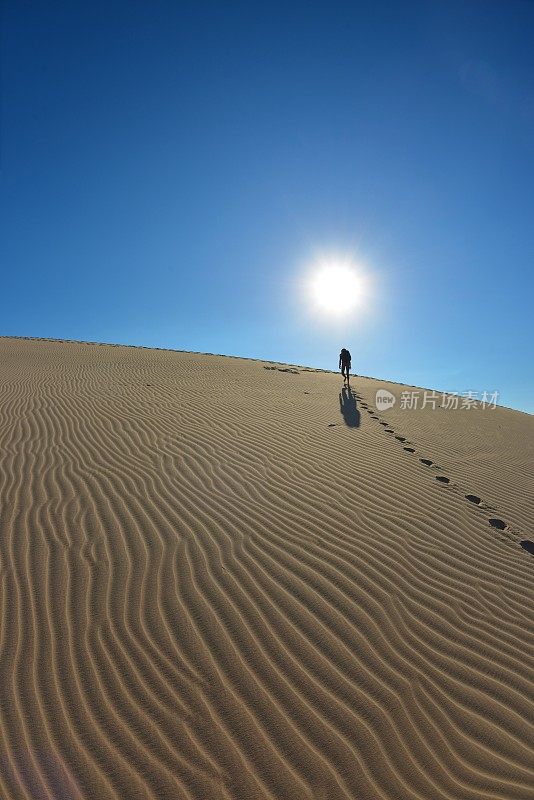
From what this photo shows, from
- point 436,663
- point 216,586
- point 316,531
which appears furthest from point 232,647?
point 316,531

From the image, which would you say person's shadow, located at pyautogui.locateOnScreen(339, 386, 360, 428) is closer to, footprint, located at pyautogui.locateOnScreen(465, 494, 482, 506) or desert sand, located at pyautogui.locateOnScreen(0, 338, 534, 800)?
desert sand, located at pyautogui.locateOnScreen(0, 338, 534, 800)

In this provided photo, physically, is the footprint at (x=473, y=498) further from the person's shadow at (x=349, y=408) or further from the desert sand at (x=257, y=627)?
the person's shadow at (x=349, y=408)

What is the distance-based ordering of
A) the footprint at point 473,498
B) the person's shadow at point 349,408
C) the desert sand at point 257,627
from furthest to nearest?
the person's shadow at point 349,408 < the footprint at point 473,498 < the desert sand at point 257,627

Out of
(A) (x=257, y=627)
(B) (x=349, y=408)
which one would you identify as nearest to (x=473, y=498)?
(A) (x=257, y=627)

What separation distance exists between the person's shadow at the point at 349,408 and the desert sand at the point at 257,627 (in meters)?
3.57

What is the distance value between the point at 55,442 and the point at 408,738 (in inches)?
Answer: 268

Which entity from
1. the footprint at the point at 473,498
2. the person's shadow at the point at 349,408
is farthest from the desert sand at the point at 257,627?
the person's shadow at the point at 349,408

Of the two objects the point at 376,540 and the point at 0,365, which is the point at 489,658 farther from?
the point at 0,365

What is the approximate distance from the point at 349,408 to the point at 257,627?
1020cm

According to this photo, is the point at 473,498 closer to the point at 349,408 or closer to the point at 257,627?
the point at 257,627

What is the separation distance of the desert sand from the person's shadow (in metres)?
3.57

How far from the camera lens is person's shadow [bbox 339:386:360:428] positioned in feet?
36.6

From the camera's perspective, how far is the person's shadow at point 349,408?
36.6ft

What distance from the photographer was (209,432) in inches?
343
